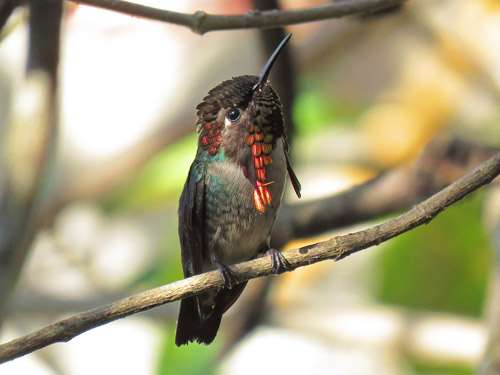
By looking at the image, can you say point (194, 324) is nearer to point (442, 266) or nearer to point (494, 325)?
point (494, 325)

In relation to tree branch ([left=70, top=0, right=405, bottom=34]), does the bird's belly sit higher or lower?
lower

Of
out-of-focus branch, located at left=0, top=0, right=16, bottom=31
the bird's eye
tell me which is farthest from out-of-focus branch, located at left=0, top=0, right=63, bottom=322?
the bird's eye

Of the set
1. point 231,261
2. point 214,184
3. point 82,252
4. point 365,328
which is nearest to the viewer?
point 214,184

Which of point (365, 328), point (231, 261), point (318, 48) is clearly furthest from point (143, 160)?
point (231, 261)

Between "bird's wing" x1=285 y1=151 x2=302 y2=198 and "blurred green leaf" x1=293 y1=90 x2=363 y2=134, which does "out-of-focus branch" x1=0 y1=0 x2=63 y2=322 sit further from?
"blurred green leaf" x1=293 y1=90 x2=363 y2=134

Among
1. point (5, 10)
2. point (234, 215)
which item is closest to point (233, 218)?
point (234, 215)

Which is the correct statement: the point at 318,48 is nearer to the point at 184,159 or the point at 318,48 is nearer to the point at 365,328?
the point at 184,159

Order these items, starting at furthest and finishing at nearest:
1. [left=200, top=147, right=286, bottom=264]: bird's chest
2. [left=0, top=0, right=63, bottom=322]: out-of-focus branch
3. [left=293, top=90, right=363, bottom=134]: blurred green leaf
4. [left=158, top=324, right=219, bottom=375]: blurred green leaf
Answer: [left=293, top=90, right=363, bottom=134]: blurred green leaf
[left=158, top=324, right=219, bottom=375]: blurred green leaf
[left=0, top=0, right=63, bottom=322]: out-of-focus branch
[left=200, top=147, right=286, bottom=264]: bird's chest
